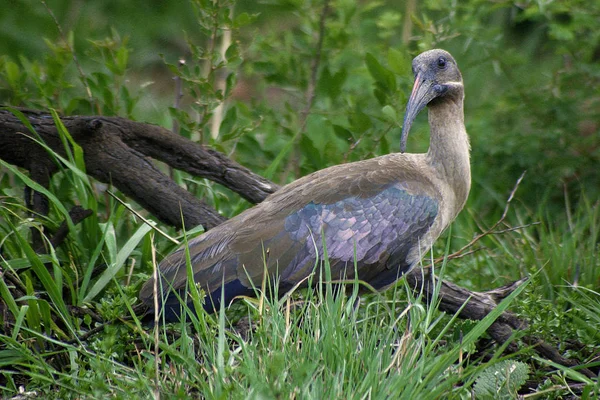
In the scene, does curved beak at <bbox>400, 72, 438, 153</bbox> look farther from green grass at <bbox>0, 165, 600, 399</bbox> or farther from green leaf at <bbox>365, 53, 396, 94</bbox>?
green grass at <bbox>0, 165, 600, 399</bbox>

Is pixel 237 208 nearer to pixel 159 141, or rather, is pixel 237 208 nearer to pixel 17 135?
pixel 159 141

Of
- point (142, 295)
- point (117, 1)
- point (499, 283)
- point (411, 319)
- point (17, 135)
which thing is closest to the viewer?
point (411, 319)

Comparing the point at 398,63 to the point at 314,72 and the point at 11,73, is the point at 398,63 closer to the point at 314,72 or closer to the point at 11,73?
the point at 314,72

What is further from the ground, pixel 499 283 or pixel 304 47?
pixel 304 47

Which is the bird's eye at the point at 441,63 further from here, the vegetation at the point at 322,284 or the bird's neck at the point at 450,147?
the vegetation at the point at 322,284

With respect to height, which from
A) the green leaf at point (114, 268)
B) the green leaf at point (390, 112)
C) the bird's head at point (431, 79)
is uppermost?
the bird's head at point (431, 79)

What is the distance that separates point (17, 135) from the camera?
4.34 metres

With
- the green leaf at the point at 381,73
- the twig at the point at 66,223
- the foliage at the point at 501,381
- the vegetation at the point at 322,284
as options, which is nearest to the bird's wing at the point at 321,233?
the vegetation at the point at 322,284

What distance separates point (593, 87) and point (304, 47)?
6.41 ft

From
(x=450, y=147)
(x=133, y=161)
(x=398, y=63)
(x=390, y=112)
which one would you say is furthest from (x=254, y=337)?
(x=398, y=63)

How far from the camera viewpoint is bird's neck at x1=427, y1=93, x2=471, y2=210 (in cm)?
436

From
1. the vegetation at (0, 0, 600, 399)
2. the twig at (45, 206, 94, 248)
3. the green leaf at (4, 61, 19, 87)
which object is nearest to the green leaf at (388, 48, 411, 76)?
the vegetation at (0, 0, 600, 399)

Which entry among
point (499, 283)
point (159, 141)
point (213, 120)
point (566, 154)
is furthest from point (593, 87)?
point (159, 141)

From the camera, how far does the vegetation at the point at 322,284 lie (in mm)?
3117
